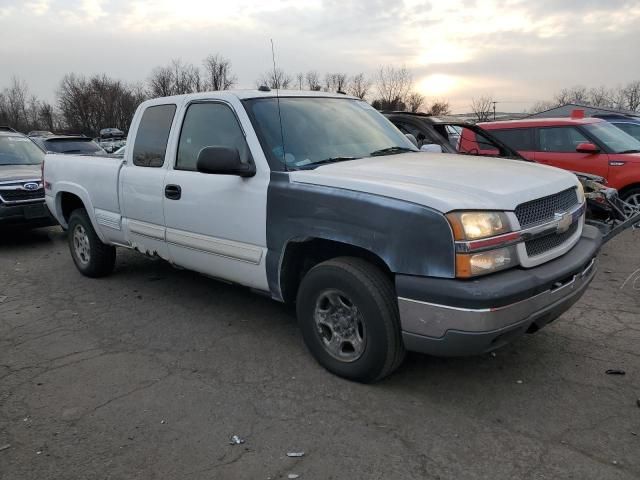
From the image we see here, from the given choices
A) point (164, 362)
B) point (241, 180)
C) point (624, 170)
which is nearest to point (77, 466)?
point (164, 362)

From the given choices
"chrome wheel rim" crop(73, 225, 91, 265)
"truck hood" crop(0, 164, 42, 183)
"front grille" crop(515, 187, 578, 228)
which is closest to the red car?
"front grille" crop(515, 187, 578, 228)

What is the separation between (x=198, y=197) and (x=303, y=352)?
4.78 ft

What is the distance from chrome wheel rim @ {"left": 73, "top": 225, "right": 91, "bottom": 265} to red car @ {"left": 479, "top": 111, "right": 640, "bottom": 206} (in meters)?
6.33

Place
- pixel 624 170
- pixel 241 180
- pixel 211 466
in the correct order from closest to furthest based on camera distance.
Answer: pixel 211 466 < pixel 241 180 < pixel 624 170

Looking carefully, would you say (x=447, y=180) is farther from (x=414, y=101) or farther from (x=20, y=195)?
(x=414, y=101)

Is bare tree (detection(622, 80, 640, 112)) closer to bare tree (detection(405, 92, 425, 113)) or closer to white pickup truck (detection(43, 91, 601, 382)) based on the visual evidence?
bare tree (detection(405, 92, 425, 113))

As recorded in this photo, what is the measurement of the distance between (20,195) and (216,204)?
5566mm

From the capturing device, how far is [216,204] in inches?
162

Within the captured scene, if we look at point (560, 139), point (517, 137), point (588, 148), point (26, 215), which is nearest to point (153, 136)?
point (26, 215)

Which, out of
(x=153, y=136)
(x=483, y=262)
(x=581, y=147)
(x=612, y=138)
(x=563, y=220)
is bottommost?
(x=483, y=262)

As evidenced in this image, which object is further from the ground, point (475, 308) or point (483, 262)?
point (483, 262)

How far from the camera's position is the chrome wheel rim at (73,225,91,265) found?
6185mm

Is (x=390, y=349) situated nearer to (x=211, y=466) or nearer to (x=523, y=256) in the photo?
(x=523, y=256)

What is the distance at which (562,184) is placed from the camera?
3596mm
